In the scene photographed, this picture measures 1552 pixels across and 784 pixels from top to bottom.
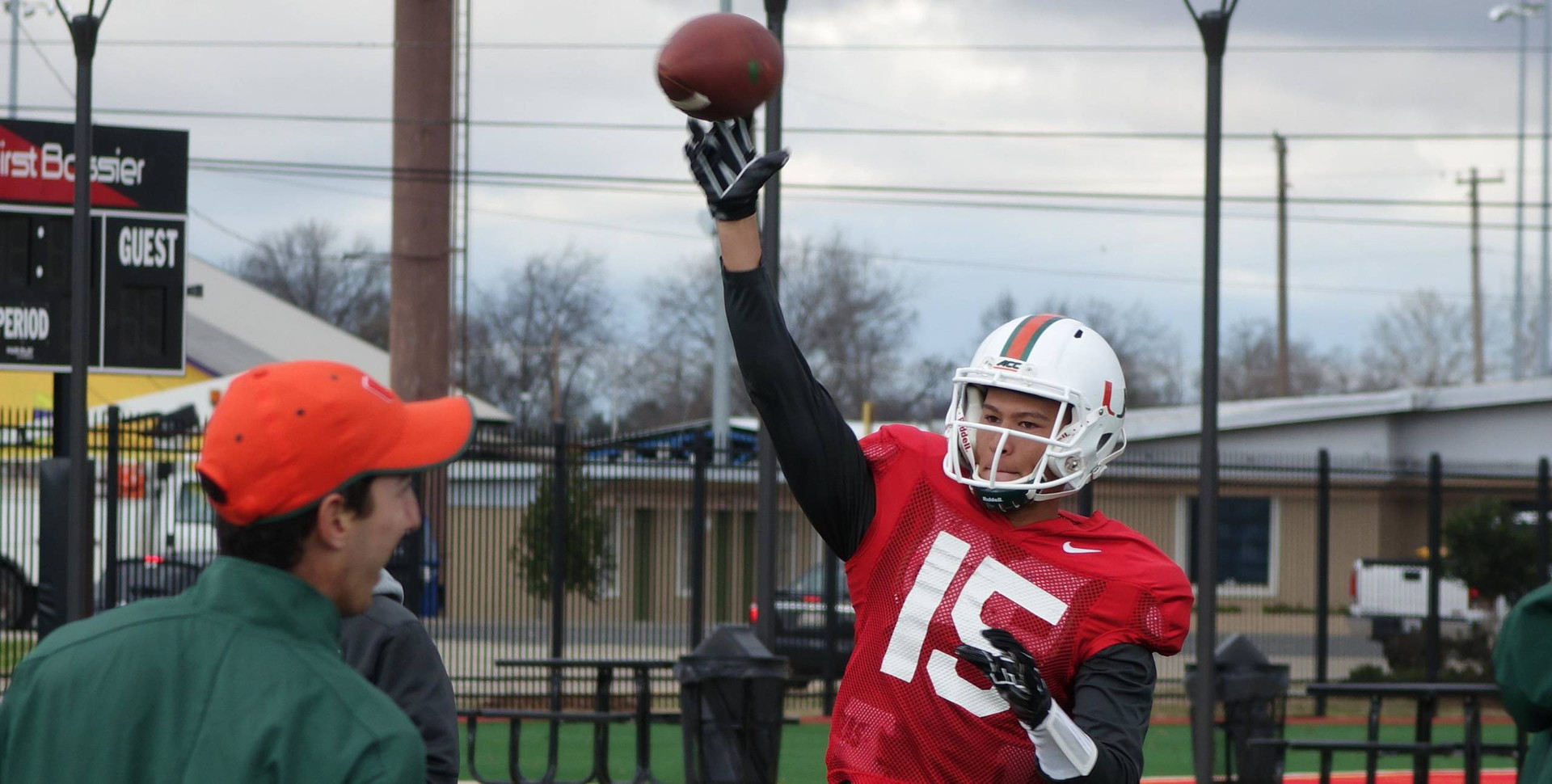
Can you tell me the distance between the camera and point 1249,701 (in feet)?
34.4

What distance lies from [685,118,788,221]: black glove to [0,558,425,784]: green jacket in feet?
4.29

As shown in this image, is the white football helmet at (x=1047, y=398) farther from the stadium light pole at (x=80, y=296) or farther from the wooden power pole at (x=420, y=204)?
the wooden power pole at (x=420, y=204)

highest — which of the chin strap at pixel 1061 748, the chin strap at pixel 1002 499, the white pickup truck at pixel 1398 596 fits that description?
the chin strap at pixel 1002 499

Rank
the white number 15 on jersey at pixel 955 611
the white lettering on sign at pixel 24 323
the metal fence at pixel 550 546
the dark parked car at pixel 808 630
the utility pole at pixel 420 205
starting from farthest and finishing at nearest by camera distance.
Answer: the utility pole at pixel 420 205 → the dark parked car at pixel 808 630 → the metal fence at pixel 550 546 → the white lettering on sign at pixel 24 323 → the white number 15 on jersey at pixel 955 611

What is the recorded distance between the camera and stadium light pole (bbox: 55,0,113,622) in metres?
9.87

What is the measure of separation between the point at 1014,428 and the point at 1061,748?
740 mm

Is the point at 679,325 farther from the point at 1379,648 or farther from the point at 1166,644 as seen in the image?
the point at 1166,644

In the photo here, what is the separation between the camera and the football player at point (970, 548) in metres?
3.28

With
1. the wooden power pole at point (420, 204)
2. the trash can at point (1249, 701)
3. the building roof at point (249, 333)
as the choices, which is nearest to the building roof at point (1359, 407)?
the wooden power pole at point (420, 204)

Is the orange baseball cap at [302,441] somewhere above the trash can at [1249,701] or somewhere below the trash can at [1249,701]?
above

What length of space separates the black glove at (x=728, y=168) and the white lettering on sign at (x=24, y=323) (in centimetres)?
958

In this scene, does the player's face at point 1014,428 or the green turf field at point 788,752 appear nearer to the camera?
the player's face at point 1014,428

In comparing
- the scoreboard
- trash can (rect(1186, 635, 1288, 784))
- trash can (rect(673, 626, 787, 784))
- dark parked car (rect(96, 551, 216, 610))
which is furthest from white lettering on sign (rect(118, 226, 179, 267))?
trash can (rect(1186, 635, 1288, 784))

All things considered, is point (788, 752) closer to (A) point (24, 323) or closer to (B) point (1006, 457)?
(A) point (24, 323)
